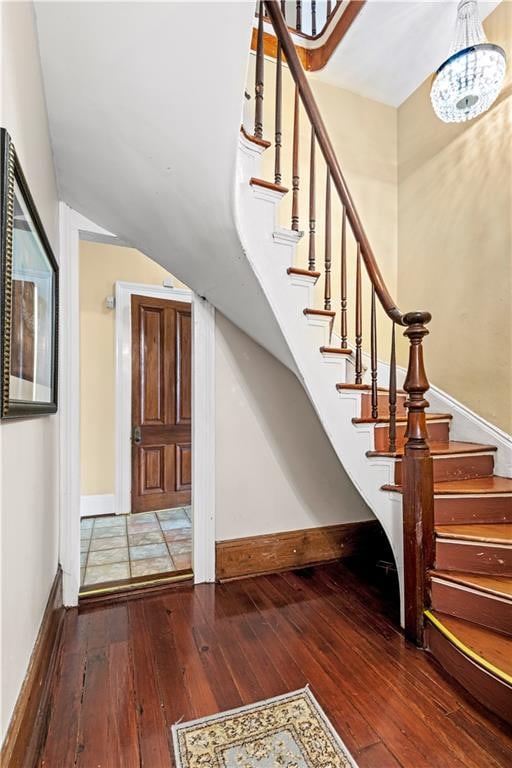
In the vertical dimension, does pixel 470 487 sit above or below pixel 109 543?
above

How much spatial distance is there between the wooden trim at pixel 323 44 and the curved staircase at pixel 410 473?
3.89ft

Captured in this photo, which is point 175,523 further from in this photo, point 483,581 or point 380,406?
point 483,581

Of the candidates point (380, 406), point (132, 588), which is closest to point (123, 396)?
point (132, 588)

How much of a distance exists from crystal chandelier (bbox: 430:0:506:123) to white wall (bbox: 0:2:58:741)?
7.16 feet

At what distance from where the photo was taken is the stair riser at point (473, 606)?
4.84 feet

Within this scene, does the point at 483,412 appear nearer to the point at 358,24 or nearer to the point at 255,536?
the point at 255,536

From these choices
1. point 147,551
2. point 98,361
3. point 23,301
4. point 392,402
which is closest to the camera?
point 23,301

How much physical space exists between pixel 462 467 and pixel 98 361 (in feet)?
10.2

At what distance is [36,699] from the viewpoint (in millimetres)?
1183

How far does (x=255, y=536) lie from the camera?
8.02ft

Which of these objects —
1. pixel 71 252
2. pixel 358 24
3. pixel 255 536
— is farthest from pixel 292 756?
pixel 358 24

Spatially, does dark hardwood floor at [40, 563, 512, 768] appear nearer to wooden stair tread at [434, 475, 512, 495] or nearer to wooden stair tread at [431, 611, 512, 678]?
wooden stair tread at [431, 611, 512, 678]

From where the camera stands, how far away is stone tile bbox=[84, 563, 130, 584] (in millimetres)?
2277

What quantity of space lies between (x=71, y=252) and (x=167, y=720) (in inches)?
86.1
